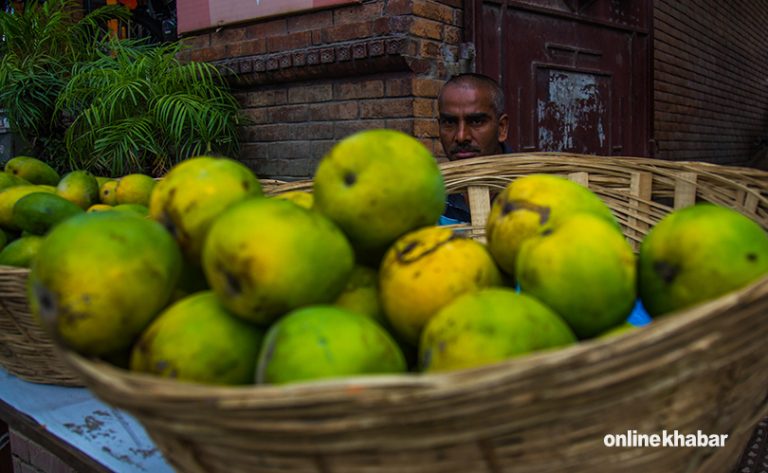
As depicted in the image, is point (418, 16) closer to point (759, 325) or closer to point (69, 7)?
point (759, 325)

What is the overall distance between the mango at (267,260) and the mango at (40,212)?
980 millimetres

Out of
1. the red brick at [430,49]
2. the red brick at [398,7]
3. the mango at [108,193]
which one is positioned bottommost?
the mango at [108,193]

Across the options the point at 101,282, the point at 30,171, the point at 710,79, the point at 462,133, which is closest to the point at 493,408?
the point at 101,282

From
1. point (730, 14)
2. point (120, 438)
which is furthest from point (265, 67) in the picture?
point (730, 14)

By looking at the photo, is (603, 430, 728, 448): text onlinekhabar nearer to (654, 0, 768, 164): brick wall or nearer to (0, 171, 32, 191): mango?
(0, 171, 32, 191): mango

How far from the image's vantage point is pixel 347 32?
361 centimetres

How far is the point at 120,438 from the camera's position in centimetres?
123


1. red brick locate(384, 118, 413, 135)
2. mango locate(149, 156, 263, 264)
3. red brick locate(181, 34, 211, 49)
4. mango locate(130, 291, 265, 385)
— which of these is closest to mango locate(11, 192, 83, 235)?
mango locate(149, 156, 263, 264)

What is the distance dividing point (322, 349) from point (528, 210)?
485mm

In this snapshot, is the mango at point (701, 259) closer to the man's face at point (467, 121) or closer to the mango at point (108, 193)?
the mango at point (108, 193)

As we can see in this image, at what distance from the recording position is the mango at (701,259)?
84 cm

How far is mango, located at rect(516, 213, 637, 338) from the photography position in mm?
853

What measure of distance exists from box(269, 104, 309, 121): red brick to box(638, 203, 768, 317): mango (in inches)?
130

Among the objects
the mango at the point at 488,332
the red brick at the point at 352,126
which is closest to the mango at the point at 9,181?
the mango at the point at 488,332
